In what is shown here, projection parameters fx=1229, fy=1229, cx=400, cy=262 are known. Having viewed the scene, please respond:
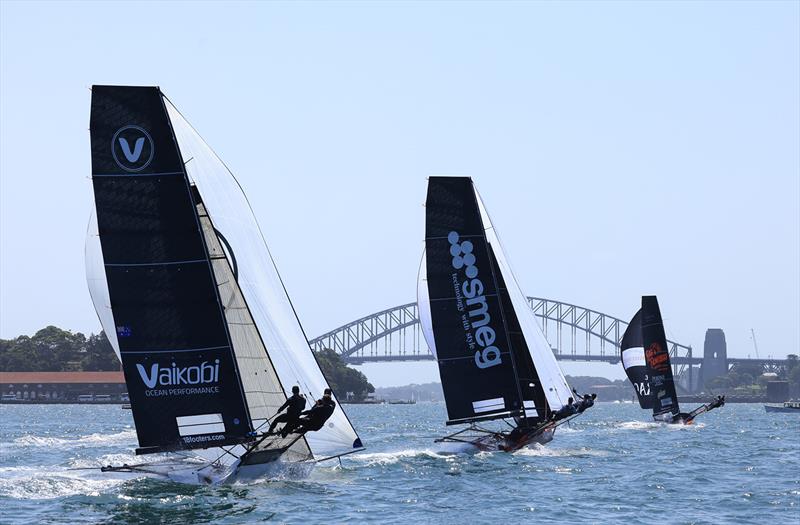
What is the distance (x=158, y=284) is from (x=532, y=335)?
13.0 metres

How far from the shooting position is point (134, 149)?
60.4 feet

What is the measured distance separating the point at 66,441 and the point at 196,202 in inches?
723

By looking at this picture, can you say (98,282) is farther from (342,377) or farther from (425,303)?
(342,377)

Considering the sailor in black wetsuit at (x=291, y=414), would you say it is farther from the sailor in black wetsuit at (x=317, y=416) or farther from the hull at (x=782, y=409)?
the hull at (x=782, y=409)

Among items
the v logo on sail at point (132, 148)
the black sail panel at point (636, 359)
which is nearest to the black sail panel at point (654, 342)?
the black sail panel at point (636, 359)

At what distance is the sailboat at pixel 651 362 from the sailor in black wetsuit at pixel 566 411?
67.0 feet

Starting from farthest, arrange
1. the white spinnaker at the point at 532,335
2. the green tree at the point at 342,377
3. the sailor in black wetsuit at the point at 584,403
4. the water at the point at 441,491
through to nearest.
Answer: the green tree at the point at 342,377, the white spinnaker at the point at 532,335, the sailor in black wetsuit at the point at 584,403, the water at the point at 441,491

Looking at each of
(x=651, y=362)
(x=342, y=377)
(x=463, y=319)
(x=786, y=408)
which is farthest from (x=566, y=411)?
(x=342, y=377)

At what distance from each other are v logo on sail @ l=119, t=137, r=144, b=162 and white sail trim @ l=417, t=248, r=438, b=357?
10.1 metres

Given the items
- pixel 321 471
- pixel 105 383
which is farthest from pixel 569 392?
pixel 105 383

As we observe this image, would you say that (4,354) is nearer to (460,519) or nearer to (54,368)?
Answer: (54,368)

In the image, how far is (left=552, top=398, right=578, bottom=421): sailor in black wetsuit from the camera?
89.6ft

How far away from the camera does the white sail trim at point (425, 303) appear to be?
27594mm

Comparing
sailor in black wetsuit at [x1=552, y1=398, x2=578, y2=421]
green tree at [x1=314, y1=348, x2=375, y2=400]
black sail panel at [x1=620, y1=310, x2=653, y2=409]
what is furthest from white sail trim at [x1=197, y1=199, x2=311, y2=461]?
green tree at [x1=314, y1=348, x2=375, y2=400]
